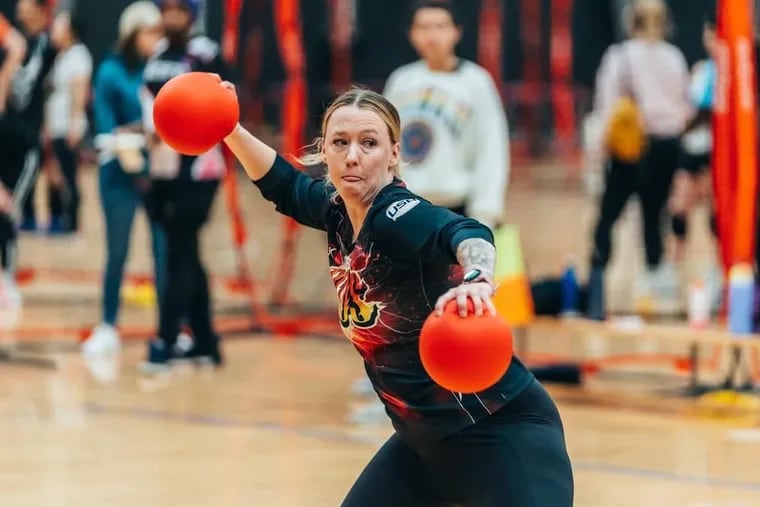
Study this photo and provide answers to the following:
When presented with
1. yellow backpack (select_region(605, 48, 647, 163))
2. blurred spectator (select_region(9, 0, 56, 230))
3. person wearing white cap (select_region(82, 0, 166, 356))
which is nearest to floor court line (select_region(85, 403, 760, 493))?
person wearing white cap (select_region(82, 0, 166, 356))

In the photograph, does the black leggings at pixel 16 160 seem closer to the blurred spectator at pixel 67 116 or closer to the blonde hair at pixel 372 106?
the blurred spectator at pixel 67 116

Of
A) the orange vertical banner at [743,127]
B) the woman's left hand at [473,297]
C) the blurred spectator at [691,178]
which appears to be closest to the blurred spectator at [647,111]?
the blurred spectator at [691,178]

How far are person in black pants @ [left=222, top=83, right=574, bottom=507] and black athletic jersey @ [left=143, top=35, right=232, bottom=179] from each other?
456cm

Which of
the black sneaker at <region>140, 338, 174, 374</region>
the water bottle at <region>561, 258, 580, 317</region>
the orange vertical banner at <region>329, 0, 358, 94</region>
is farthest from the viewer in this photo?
the orange vertical banner at <region>329, 0, 358, 94</region>

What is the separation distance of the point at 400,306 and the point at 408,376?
18cm

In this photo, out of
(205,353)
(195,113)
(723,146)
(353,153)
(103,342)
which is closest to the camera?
(353,153)

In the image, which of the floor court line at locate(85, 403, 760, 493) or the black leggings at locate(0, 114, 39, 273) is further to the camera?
the black leggings at locate(0, 114, 39, 273)

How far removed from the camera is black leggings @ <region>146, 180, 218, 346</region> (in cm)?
851

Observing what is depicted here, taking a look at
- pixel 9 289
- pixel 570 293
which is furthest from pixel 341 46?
pixel 570 293

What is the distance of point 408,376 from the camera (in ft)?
12.3

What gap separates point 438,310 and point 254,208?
18441 mm

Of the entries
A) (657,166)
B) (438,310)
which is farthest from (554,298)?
(438,310)

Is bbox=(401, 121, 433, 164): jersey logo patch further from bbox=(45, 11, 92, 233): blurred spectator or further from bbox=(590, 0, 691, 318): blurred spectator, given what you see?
bbox=(45, 11, 92, 233): blurred spectator

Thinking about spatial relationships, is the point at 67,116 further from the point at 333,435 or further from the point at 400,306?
the point at 400,306
